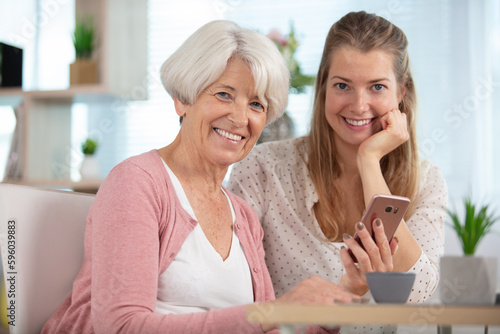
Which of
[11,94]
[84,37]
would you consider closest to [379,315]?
[84,37]

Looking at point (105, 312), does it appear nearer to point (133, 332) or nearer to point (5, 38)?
point (133, 332)

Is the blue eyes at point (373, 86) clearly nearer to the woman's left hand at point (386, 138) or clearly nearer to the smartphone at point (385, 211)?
the woman's left hand at point (386, 138)

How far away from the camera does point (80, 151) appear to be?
352 centimetres

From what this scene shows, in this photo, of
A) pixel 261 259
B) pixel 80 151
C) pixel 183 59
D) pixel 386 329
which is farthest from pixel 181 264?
pixel 80 151

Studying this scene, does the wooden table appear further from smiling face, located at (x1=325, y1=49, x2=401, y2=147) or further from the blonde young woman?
smiling face, located at (x1=325, y1=49, x2=401, y2=147)

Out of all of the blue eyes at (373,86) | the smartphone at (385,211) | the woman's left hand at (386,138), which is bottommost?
the smartphone at (385,211)

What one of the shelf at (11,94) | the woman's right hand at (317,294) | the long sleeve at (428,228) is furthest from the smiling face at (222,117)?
the shelf at (11,94)

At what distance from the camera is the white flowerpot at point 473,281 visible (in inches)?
36.2

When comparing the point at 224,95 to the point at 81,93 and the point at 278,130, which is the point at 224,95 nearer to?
the point at 278,130

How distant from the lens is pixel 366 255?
120 cm

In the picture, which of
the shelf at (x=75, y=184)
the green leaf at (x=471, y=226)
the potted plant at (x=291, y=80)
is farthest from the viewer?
the shelf at (x=75, y=184)

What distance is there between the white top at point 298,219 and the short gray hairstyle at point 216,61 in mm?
402

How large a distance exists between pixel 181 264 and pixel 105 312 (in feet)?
0.74

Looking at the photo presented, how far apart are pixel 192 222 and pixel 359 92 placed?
2.30 ft
